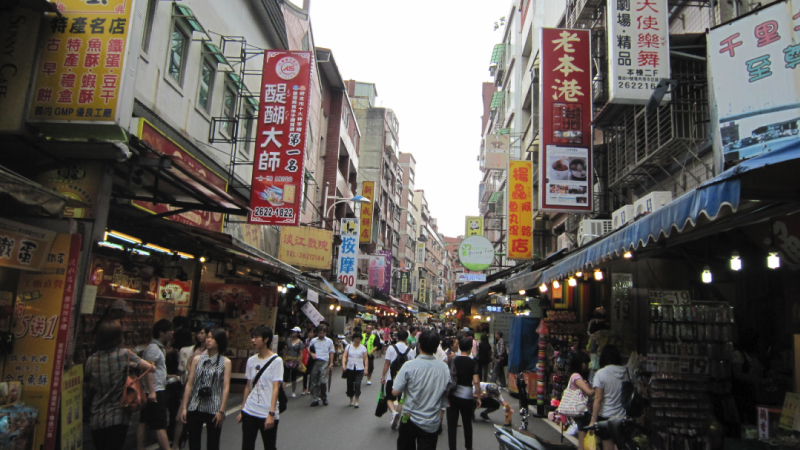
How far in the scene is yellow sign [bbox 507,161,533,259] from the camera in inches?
847

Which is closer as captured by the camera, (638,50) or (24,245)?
(24,245)

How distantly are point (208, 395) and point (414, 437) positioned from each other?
91.0 inches

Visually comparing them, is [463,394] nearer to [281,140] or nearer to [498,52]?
[281,140]

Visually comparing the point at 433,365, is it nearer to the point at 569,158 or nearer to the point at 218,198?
the point at 218,198

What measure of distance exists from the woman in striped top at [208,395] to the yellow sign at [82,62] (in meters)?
3.45

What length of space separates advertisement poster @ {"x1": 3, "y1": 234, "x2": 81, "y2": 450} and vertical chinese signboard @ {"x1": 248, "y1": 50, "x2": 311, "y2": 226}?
5.34m

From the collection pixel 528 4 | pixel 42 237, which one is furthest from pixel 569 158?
pixel 528 4

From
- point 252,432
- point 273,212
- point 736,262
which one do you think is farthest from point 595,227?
point 252,432

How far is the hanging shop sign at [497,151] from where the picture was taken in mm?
27938

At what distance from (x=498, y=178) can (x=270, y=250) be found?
25.1 meters

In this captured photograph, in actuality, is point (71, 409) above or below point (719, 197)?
below

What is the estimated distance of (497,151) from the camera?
93.1 feet

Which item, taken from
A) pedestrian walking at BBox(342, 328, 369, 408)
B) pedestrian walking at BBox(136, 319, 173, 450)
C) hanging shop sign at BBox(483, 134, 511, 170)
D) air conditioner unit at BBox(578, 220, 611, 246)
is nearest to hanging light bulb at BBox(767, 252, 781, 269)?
air conditioner unit at BBox(578, 220, 611, 246)

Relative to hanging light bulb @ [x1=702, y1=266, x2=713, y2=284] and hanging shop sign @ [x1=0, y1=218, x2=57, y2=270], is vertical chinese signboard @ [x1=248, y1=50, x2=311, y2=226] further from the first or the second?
hanging light bulb @ [x1=702, y1=266, x2=713, y2=284]
